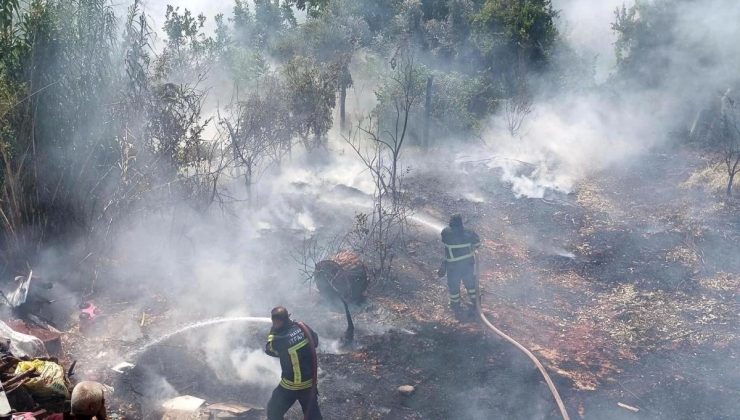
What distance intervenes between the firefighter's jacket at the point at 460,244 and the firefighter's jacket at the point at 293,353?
3.45 m

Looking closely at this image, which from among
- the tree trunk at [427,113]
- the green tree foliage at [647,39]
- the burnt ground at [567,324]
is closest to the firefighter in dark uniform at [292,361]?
the burnt ground at [567,324]

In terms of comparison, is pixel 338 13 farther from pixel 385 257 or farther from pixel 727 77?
pixel 385 257

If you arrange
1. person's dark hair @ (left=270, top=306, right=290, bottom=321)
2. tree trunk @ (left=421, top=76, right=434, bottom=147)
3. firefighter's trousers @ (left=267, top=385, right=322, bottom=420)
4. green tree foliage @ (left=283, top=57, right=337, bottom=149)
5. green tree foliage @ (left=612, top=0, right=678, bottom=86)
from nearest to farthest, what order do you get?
person's dark hair @ (left=270, top=306, right=290, bottom=321) < firefighter's trousers @ (left=267, top=385, right=322, bottom=420) < green tree foliage @ (left=283, top=57, right=337, bottom=149) < tree trunk @ (left=421, top=76, right=434, bottom=147) < green tree foliage @ (left=612, top=0, right=678, bottom=86)

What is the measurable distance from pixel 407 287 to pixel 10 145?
21.0 ft

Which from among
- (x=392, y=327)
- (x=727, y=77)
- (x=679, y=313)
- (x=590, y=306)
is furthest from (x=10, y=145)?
(x=727, y=77)

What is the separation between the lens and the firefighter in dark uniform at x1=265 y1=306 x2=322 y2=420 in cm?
532

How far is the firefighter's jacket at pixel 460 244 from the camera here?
829cm

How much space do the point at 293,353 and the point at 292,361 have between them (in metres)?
0.09

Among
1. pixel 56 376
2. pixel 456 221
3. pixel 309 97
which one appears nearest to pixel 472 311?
pixel 456 221

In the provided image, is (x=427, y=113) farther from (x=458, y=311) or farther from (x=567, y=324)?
(x=567, y=324)

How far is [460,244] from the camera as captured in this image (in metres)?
8.29

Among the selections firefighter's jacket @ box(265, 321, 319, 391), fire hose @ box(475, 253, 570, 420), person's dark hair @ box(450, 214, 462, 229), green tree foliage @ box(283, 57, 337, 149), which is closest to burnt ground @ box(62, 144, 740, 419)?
fire hose @ box(475, 253, 570, 420)

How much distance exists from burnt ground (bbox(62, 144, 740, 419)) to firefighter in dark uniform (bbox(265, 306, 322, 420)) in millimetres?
699

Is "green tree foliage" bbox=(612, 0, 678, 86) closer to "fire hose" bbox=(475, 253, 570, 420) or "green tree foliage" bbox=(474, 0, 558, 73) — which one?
"green tree foliage" bbox=(474, 0, 558, 73)
